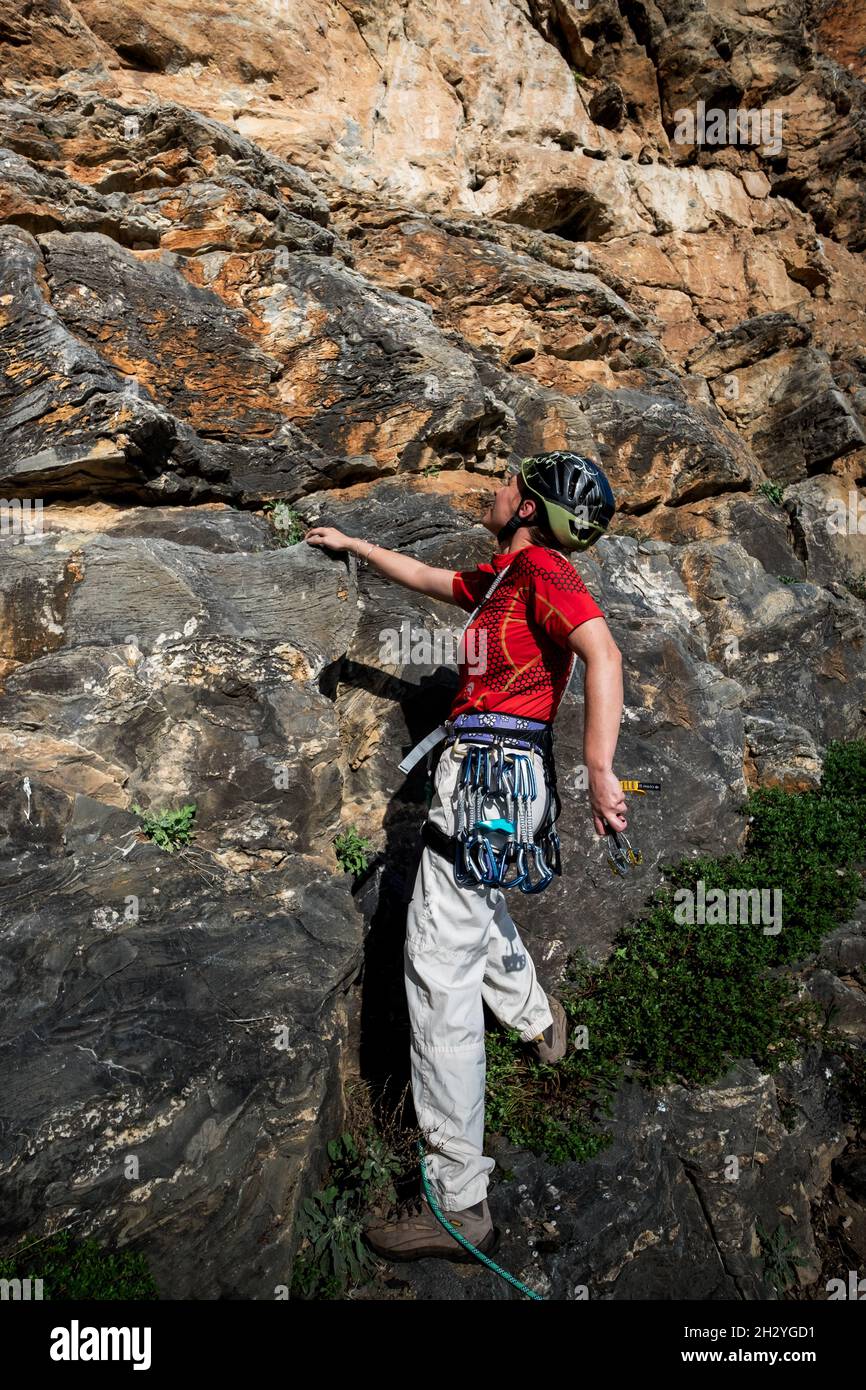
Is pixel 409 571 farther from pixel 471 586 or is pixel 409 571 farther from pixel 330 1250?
pixel 330 1250

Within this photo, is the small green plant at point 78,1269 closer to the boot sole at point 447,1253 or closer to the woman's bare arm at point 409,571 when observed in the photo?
the boot sole at point 447,1253

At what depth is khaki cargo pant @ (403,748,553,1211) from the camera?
3738mm

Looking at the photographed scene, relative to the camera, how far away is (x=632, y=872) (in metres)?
5.80

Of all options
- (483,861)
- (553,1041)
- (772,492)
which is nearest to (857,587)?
(772,492)

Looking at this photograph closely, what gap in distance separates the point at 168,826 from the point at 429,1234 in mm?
2427

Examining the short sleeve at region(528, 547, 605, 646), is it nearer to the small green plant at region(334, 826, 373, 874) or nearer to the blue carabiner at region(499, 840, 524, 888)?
the blue carabiner at region(499, 840, 524, 888)

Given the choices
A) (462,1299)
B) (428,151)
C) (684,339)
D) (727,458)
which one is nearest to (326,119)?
(428,151)

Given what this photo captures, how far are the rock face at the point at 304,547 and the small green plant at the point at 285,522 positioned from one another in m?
0.13

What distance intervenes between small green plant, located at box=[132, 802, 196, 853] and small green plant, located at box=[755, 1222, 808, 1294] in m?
3.91

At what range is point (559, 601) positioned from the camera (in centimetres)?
368

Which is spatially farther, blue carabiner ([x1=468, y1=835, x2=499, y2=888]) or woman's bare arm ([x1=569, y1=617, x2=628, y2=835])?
blue carabiner ([x1=468, y1=835, x2=499, y2=888])

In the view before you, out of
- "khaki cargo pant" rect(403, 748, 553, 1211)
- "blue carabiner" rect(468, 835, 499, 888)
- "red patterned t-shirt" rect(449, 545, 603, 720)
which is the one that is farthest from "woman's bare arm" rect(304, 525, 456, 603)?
"blue carabiner" rect(468, 835, 499, 888)

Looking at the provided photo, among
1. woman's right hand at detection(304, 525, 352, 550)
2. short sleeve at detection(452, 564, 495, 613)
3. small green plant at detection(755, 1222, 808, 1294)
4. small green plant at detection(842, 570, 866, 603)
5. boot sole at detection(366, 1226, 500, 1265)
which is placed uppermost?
small green plant at detection(842, 570, 866, 603)

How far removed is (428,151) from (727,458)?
6.84 metres
